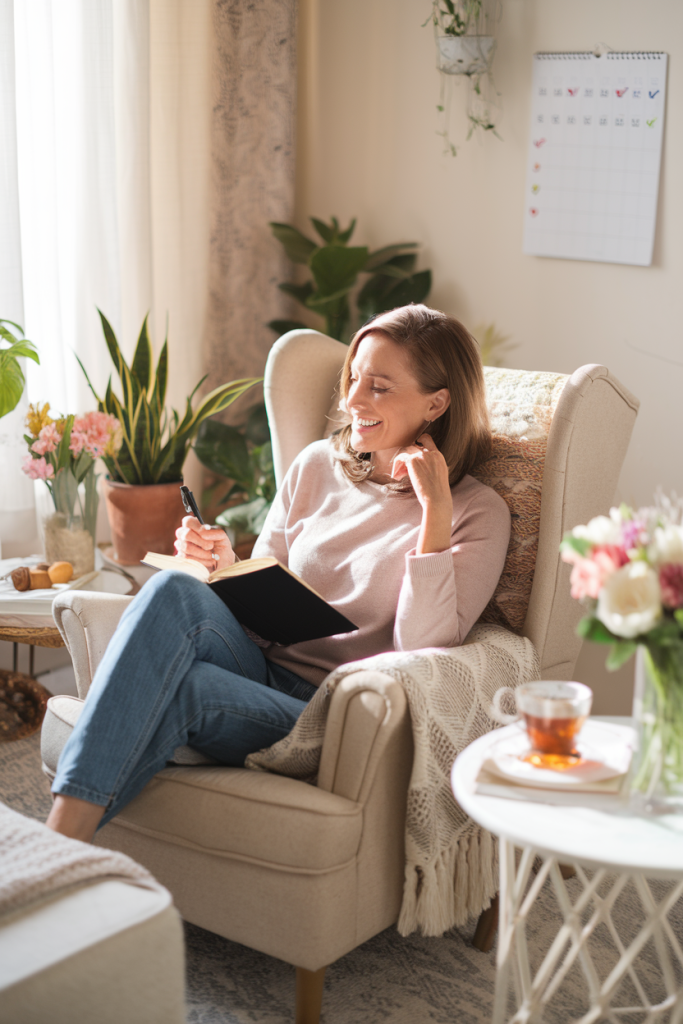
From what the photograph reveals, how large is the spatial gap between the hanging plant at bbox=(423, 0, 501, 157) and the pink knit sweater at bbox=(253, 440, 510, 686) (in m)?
1.23

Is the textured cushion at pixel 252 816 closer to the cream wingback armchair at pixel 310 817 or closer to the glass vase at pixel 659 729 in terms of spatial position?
the cream wingback armchair at pixel 310 817

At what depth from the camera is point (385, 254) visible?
295 cm

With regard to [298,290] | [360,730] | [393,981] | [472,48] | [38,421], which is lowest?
[393,981]

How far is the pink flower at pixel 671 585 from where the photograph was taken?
1060 mm

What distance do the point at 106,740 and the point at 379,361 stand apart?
32.9 inches

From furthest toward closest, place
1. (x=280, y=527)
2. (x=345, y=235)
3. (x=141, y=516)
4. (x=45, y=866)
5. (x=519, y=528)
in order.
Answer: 1. (x=345, y=235)
2. (x=141, y=516)
3. (x=280, y=527)
4. (x=519, y=528)
5. (x=45, y=866)

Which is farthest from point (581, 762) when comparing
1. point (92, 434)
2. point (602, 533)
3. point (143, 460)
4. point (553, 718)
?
point (143, 460)

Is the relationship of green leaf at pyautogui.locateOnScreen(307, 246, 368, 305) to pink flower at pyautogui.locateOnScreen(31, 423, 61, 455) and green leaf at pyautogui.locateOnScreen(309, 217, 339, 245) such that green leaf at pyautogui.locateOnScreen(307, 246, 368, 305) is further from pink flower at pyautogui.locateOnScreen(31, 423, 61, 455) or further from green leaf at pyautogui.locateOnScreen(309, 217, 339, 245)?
pink flower at pyautogui.locateOnScreen(31, 423, 61, 455)

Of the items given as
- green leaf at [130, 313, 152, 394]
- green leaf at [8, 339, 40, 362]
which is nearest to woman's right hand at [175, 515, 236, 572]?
green leaf at [8, 339, 40, 362]

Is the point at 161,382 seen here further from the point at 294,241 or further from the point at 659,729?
the point at 659,729

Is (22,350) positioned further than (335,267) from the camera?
No

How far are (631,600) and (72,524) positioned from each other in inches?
59.6

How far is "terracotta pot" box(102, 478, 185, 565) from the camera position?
2510 mm

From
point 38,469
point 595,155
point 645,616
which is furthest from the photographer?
point 595,155
